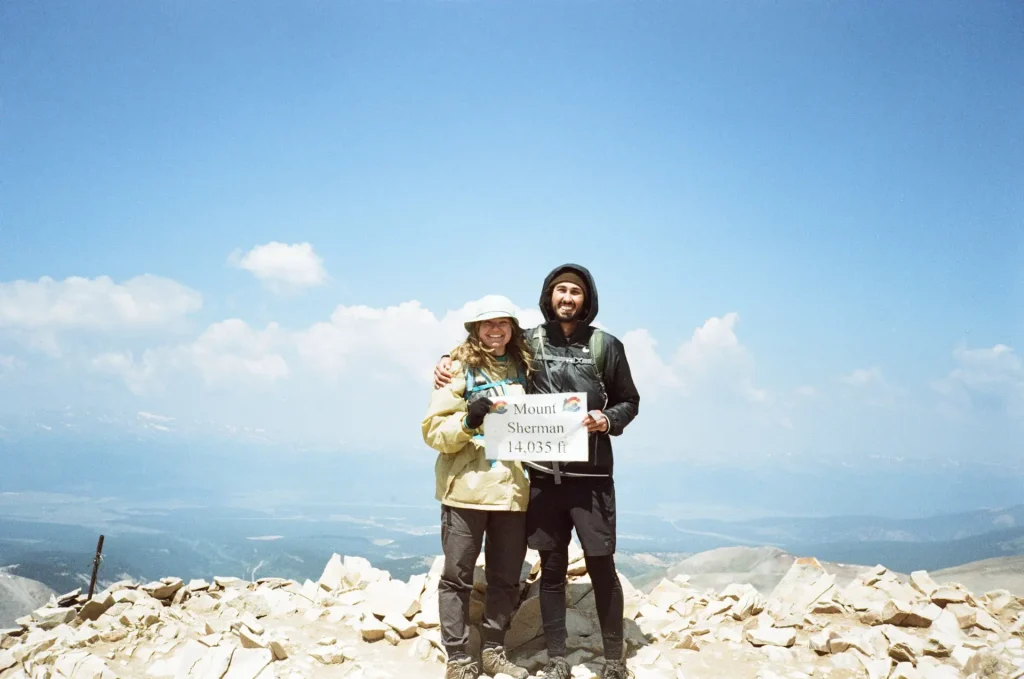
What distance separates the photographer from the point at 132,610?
6.48m

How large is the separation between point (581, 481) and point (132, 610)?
A: 5302mm

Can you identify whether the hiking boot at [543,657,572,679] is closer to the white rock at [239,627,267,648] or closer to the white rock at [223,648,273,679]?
the white rock at [223,648,273,679]

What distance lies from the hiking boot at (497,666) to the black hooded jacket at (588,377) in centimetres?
152

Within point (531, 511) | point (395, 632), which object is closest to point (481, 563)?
point (395, 632)

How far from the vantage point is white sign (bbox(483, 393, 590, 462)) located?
4.50m

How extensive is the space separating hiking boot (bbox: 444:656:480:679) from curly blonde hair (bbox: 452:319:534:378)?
7.43 ft

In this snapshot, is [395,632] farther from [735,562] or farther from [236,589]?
[735,562]

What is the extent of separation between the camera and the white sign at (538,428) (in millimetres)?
4500

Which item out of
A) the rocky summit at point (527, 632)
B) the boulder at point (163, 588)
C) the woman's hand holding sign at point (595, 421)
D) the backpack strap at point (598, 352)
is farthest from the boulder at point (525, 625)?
the boulder at point (163, 588)

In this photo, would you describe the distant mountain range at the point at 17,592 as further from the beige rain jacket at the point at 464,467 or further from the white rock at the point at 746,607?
the white rock at the point at 746,607

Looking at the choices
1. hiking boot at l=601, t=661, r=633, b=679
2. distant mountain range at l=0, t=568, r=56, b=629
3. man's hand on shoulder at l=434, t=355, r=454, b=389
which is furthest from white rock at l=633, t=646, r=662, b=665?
distant mountain range at l=0, t=568, r=56, b=629

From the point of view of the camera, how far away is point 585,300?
5004 millimetres

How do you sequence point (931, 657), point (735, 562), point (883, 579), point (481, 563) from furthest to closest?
point (735, 562) → point (883, 579) → point (481, 563) → point (931, 657)

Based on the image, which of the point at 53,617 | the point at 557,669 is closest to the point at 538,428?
the point at 557,669
